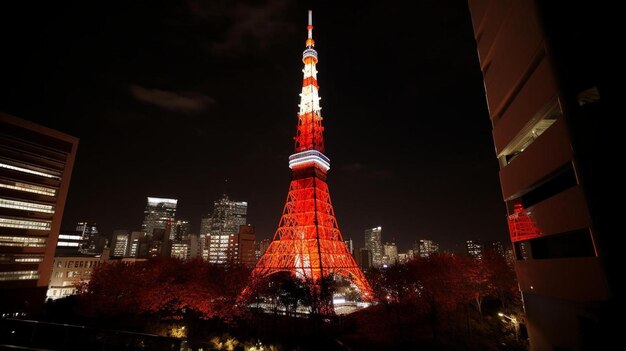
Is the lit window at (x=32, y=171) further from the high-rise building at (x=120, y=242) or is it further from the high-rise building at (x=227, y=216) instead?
the high-rise building at (x=227, y=216)

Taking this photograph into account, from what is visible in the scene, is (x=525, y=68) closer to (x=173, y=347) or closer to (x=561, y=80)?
(x=561, y=80)

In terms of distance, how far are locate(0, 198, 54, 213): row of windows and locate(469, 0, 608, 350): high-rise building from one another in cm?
4362

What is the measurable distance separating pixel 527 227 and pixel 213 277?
21.2 metres

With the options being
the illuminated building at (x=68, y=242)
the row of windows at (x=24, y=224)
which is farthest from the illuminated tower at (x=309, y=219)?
the illuminated building at (x=68, y=242)

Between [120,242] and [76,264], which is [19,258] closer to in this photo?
[76,264]

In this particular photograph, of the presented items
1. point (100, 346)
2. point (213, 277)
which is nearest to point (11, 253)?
point (213, 277)

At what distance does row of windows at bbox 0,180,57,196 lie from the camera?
32069mm

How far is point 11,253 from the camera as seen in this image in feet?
103

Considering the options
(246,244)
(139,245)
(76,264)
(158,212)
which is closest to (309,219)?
(76,264)

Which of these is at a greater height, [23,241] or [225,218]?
[225,218]

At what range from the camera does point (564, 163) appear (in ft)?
34.2

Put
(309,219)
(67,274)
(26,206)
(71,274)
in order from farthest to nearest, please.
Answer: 1. (71,274)
2. (67,274)
3. (309,219)
4. (26,206)

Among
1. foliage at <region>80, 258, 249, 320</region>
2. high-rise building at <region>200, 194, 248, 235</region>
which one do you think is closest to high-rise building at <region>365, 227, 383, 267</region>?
high-rise building at <region>200, 194, 248, 235</region>

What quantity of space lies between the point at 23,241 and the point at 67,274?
43.5 feet
